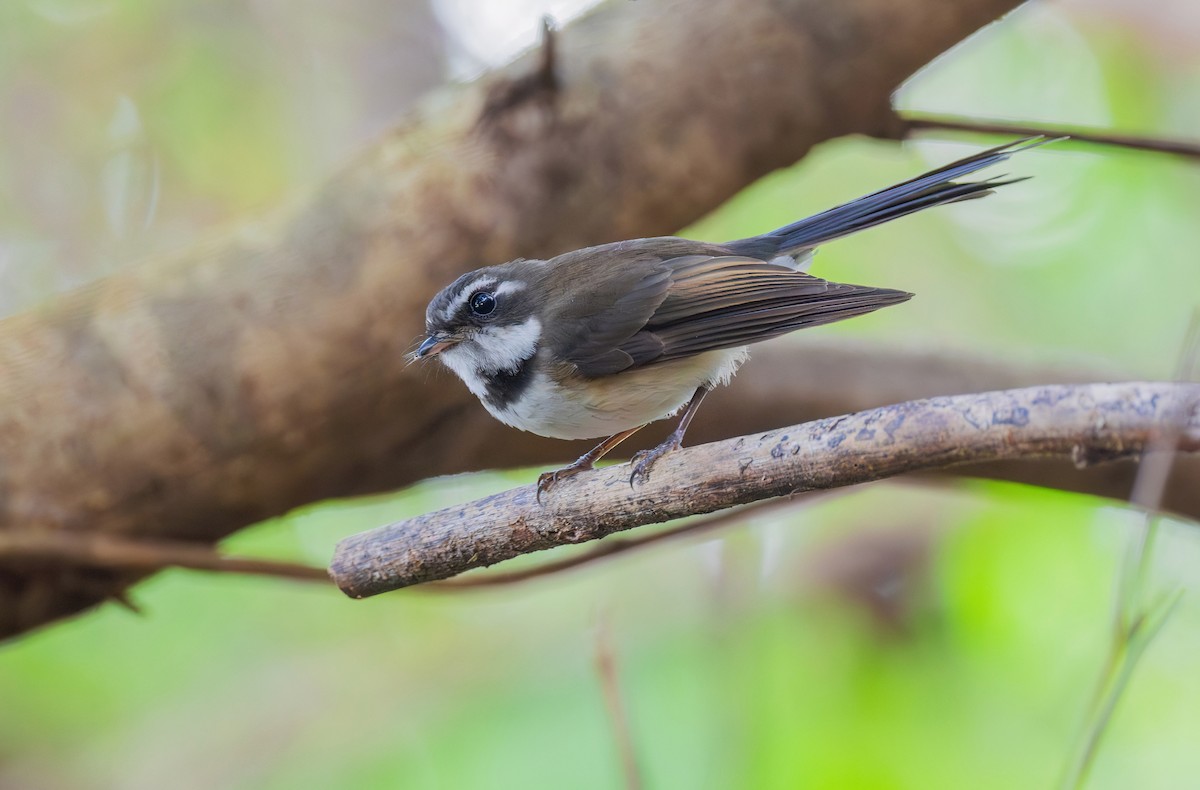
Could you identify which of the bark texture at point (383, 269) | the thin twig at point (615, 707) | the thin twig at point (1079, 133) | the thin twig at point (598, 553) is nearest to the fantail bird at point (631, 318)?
the thin twig at point (598, 553)

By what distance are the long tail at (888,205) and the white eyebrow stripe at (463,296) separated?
77 centimetres

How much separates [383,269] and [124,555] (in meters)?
1.19

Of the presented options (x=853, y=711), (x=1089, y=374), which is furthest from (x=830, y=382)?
(x=853, y=711)

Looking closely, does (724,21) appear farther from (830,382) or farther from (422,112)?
(830,382)

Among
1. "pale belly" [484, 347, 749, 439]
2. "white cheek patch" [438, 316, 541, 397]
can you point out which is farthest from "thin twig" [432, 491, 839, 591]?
"white cheek patch" [438, 316, 541, 397]

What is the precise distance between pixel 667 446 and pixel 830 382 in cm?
170

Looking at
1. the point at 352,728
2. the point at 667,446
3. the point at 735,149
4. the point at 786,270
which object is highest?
the point at 735,149

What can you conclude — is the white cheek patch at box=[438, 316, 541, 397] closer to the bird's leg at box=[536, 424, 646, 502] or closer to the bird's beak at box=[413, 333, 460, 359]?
the bird's beak at box=[413, 333, 460, 359]

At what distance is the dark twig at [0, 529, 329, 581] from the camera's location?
9.80 ft

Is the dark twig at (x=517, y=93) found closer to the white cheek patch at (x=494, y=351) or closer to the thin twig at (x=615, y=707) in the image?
the white cheek patch at (x=494, y=351)

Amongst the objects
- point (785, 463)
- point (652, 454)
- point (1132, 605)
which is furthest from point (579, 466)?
point (1132, 605)

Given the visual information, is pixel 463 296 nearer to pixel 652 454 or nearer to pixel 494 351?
pixel 494 351

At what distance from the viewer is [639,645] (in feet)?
18.4

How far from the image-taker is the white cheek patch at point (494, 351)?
9.52ft
